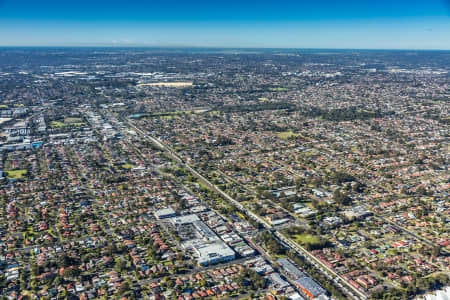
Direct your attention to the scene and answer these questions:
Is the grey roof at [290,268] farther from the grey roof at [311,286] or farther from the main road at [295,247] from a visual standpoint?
the main road at [295,247]

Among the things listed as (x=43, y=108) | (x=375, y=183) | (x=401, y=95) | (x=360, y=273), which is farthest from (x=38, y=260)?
(x=401, y=95)

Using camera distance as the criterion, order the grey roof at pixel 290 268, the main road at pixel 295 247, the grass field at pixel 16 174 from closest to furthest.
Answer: the main road at pixel 295 247 → the grey roof at pixel 290 268 → the grass field at pixel 16 174

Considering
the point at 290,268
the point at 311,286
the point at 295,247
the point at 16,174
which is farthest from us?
the point at 16,174

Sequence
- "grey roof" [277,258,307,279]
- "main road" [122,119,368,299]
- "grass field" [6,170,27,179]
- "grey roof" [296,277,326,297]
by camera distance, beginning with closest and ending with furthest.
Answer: "grey roof" [296,277,326,297] < "main road" [122,119,368,299] < "grey roof" [277,258,307,279] < "grass field" [6,170,27,179]

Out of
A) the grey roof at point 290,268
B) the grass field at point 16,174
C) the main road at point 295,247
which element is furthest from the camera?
the grass field at point 16,174

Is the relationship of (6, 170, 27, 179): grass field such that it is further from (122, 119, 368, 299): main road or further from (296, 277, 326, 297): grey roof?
(296, 277, 326, 297): grey roof

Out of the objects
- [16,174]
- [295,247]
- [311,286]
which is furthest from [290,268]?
[16,174]

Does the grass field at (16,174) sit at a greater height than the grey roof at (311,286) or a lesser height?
greater

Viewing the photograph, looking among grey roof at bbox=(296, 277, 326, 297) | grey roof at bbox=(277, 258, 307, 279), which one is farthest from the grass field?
grey roof at bbox=(296, 277, 326, 297)

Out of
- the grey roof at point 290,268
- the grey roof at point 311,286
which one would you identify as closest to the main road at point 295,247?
the grey roof at point 311,286

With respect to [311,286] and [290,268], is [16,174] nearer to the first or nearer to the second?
[290,268]

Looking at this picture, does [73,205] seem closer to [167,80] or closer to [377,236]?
[377,236]
